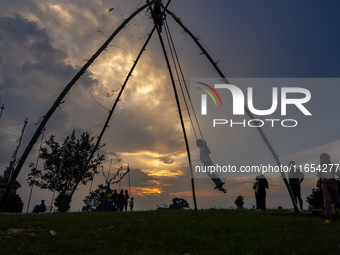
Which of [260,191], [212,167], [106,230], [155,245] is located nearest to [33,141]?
[106,230]

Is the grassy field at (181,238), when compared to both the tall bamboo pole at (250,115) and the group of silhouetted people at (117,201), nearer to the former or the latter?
the tall bamboo pole at (250,115)

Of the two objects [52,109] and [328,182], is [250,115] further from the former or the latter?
[52,109]


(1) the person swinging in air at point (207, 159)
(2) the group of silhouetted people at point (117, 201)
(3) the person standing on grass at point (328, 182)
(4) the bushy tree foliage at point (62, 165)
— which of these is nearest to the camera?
(3) the person standing on grass at point (328, 182)

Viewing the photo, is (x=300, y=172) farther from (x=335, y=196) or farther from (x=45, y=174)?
(x=45, y=174)

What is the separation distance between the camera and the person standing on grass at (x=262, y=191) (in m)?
16.4

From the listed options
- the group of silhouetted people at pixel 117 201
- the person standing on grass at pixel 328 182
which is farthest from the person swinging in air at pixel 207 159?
the group of silhouetted people at pixel 117 201

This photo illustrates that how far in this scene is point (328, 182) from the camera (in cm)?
994

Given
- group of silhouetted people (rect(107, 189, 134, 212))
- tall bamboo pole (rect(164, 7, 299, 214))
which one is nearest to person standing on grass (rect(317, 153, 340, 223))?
tall bamboo pole (rect(164, 7, 299, 214))

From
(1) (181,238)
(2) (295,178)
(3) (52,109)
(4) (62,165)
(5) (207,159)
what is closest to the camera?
(1) (181,238)

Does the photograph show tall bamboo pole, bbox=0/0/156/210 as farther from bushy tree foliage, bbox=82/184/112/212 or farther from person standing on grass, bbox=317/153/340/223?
bushy tree foliage, bbox=82/184/112/212

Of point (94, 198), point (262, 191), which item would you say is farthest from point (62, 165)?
point (262, 191)

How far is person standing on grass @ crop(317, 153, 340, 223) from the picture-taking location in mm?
9875

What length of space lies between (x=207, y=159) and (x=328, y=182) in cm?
510

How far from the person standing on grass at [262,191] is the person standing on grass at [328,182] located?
21.2 ft
